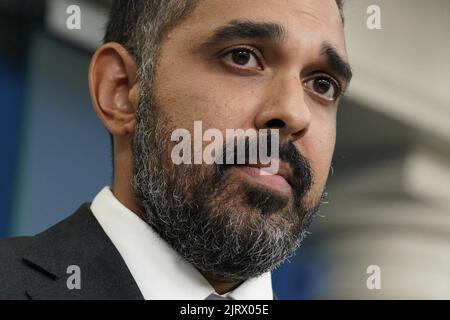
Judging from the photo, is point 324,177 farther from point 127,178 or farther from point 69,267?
point 69,267

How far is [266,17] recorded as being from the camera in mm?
1151

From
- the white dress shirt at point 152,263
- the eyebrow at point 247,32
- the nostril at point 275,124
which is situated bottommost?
the white dress shirt at point 152,263

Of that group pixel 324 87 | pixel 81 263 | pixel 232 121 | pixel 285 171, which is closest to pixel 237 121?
pixel 232 121

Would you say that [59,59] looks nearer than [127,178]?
No

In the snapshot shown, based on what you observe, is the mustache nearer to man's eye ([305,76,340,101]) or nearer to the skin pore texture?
the skin pore texture

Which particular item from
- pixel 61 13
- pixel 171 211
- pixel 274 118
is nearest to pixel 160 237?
pixel 171 211

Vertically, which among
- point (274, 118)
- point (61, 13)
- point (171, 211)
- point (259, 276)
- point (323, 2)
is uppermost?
point (61, 13)

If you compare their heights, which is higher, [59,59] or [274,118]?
[59,59]

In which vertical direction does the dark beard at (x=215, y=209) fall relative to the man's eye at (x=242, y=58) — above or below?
below

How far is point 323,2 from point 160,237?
0.51 m

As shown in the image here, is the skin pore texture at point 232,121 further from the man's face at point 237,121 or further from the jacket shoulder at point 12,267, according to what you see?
the jacket shoulder at point 12,267

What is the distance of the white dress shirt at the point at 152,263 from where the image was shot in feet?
3.70

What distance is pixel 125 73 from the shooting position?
1.25 metres


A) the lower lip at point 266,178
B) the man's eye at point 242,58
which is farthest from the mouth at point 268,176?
the man's eye at point 242,58
